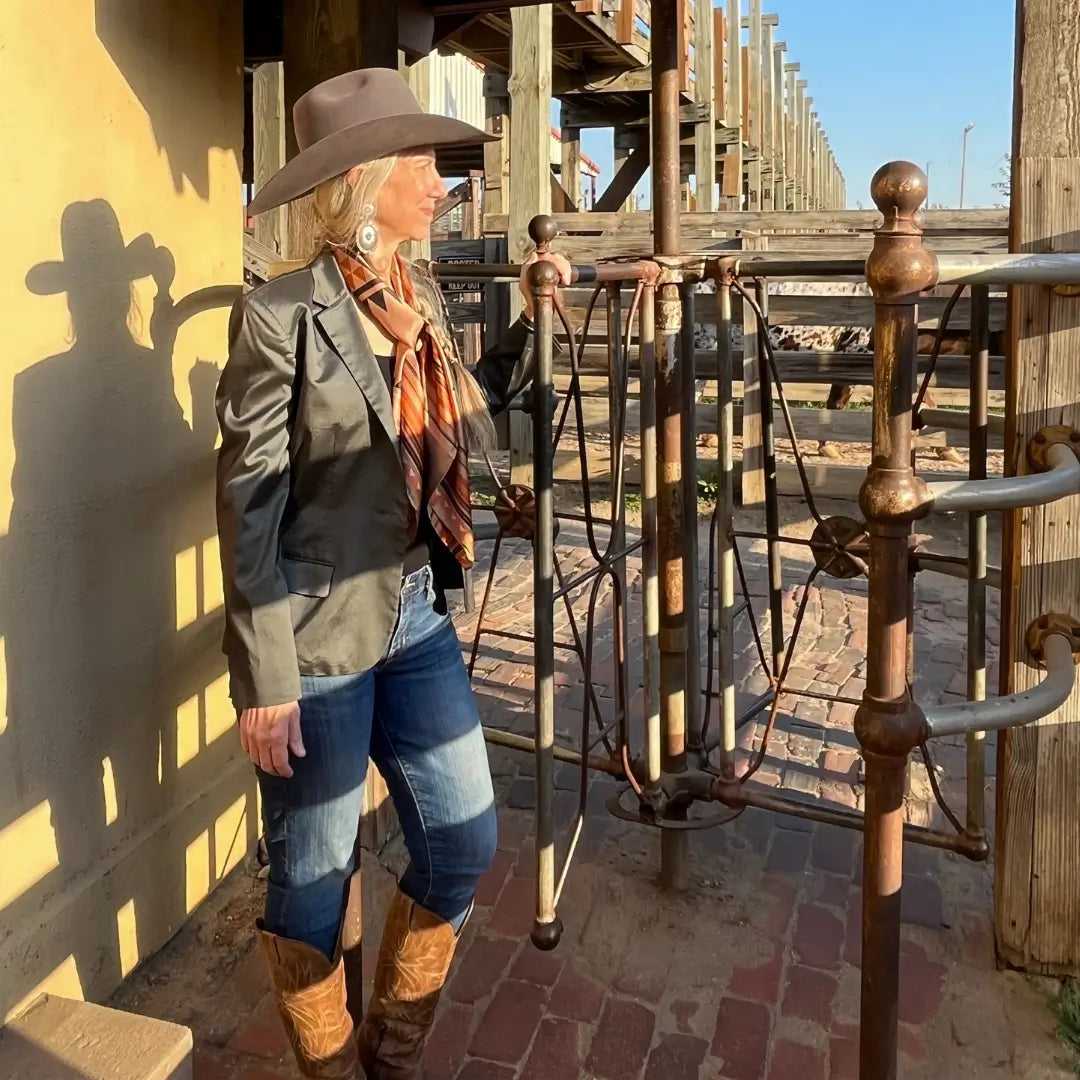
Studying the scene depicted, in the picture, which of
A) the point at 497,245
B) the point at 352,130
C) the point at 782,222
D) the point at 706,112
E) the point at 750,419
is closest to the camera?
the point at 352,130

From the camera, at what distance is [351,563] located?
1954 mm

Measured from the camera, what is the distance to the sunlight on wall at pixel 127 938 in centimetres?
265

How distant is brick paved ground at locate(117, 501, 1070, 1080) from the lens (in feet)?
7.85

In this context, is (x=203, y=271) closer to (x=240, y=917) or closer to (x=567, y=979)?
(x=240, y=917)

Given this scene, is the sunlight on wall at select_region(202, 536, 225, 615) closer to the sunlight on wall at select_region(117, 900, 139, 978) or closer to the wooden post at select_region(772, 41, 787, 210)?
the sunlight on wall at select_region(117, 900, 139, 978)

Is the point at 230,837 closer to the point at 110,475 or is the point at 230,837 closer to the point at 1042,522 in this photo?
the point at 110,475

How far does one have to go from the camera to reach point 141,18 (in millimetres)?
2539

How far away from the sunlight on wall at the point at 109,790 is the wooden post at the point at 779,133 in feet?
69.5

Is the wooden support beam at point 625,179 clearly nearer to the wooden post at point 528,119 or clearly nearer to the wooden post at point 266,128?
the wooden post at point 528,119

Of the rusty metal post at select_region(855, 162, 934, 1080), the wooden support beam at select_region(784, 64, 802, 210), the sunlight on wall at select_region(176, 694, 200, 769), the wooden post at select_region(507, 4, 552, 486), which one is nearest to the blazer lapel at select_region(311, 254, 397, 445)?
the rusty metal post at select_region(855, 162, 934, 1080)

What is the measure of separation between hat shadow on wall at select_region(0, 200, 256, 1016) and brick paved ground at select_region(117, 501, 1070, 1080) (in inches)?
12.6

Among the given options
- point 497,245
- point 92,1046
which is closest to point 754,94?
point 497,245

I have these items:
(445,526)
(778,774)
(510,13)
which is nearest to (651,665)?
(445,526)

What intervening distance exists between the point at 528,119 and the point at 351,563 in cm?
643
